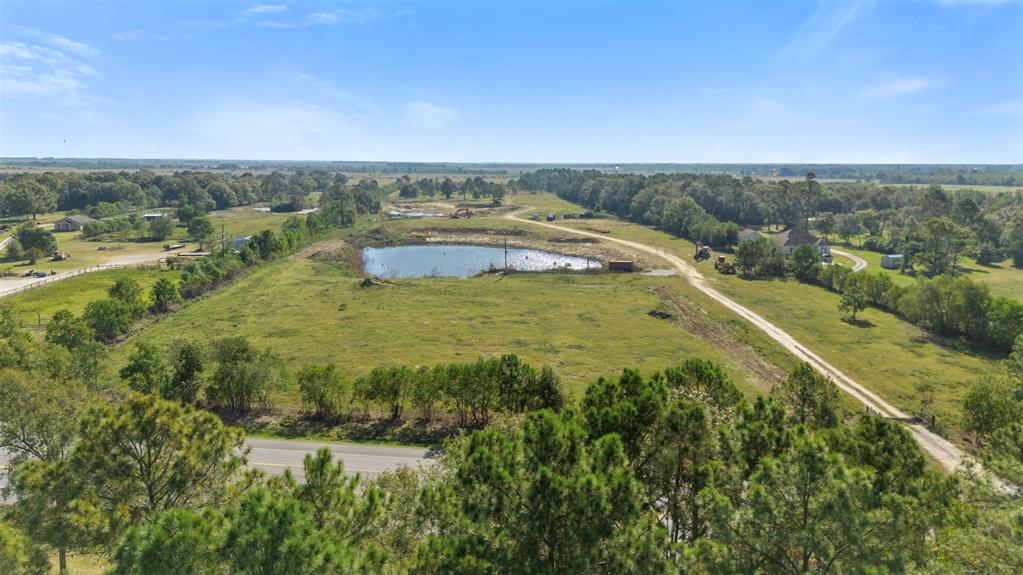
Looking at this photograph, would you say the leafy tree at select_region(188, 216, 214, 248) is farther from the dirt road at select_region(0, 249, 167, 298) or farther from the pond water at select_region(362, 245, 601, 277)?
the pond water at select_region(362, 245, 601, 277)

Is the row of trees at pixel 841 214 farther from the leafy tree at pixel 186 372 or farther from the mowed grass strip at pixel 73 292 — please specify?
the mowed grass strip at pixel 73 292

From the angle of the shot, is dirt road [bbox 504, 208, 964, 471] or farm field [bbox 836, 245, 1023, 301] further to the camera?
farm field [bbox 836, 245, 1023, 301]

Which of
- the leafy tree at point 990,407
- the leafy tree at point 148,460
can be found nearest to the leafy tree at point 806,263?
the leafy tree at point 990,407

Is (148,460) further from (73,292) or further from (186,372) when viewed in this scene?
(73,292)

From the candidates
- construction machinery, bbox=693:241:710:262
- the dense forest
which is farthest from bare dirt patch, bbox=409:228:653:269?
the dense forest

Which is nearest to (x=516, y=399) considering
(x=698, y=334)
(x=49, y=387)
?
(x=49, y=387)

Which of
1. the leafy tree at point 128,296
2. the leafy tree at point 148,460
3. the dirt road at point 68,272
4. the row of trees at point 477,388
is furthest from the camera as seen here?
the dirt road at point 68,272

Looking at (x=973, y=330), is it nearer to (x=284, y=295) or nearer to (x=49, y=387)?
(x=49, y=387)
